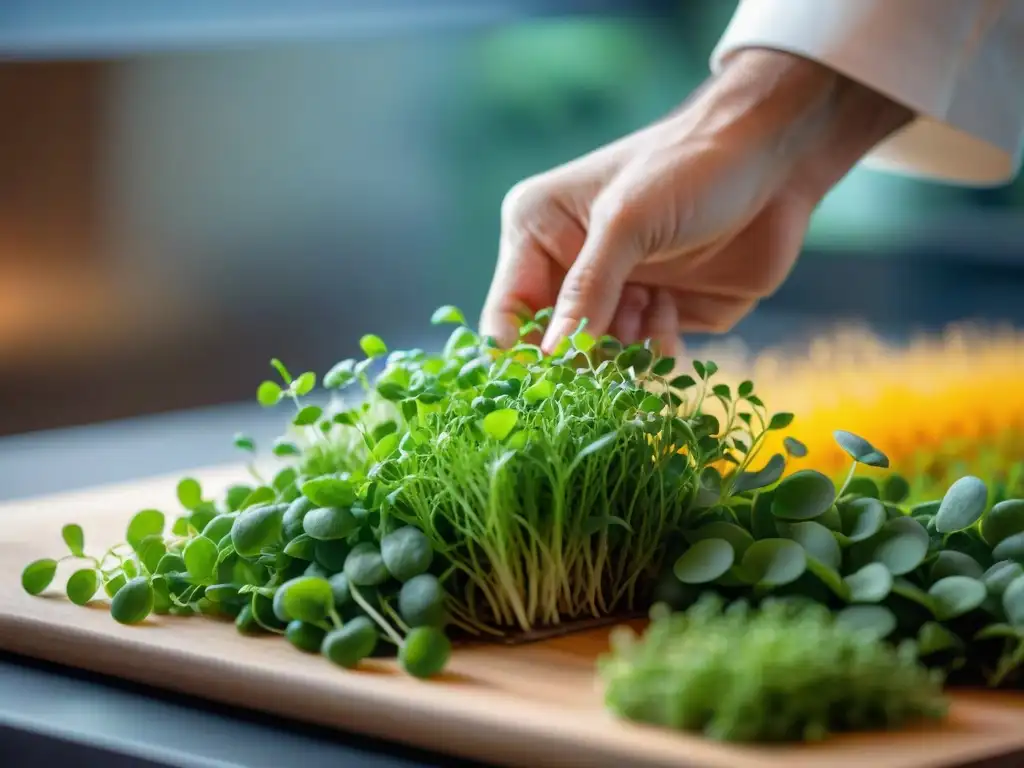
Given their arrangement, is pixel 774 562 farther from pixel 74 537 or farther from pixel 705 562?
pixel 74 537

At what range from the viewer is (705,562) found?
2.49ft

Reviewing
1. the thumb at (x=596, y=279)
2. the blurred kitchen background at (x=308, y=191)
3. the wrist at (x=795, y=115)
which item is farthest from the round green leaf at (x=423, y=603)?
the blurred kitchen background at (x=308, y=191)

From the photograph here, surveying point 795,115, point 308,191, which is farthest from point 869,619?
point 308,191

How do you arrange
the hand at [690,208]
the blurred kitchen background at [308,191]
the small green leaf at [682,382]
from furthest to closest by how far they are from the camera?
1. the blurred kitchen background at [308,191]
2. the hand at [690,208]
3. the small green leaf at [682,382]

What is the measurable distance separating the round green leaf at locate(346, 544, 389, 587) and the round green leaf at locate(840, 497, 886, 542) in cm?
28

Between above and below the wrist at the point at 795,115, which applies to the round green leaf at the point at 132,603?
below

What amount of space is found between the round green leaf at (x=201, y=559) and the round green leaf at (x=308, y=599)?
106mm

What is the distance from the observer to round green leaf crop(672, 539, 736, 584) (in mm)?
744

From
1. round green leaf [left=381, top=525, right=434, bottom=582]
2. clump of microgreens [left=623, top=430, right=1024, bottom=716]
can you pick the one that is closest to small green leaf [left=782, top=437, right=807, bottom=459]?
clump of microgreens [left=623, top=430, right=1024, bottom=716]

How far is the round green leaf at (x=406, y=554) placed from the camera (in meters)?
0.75

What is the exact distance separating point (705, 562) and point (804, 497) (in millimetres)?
82

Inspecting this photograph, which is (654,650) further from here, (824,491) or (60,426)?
(60,426)

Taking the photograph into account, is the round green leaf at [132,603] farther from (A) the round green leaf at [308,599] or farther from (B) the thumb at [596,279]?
(B) the thumb at [596,279]

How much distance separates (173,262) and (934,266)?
5.73 feet
